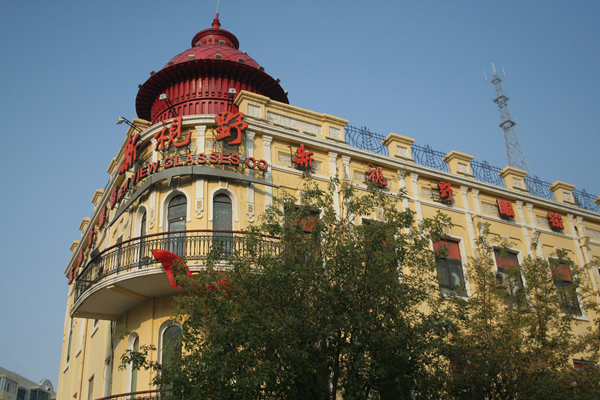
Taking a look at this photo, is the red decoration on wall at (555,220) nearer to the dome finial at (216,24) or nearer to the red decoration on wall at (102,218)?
the dome finial at (216,24)

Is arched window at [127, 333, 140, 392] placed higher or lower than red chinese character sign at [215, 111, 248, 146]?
lower

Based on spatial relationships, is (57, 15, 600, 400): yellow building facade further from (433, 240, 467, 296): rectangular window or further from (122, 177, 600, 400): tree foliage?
(122, 177, 600, 400): tree foliage

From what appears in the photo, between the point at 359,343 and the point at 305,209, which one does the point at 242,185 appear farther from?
the point at 359,343

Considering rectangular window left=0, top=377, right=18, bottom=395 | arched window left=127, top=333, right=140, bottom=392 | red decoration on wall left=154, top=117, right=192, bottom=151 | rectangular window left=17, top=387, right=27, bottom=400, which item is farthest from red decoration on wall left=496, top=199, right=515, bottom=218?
rectangular window left=17, top=387, right=27, bottom=400

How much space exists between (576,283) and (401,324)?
6665 millimetres

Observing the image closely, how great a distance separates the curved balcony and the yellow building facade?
3 centimetres

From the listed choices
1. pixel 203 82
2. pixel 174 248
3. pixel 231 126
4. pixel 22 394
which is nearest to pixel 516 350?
pixel 174 248

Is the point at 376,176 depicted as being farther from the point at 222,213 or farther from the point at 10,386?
the point at 10,386

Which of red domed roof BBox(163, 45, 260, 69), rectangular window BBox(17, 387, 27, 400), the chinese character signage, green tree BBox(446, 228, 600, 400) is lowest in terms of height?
green tree BBox(446, 228, 600, 400)

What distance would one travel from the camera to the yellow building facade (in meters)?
16.5

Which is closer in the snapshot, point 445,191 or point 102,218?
point 445,191

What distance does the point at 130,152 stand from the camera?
63.9 feet

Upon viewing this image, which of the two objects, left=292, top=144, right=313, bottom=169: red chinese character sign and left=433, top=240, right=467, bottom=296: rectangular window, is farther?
left=433, top=240, right=467, bottom=296: rectangular window

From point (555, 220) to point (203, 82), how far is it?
14.7 m
